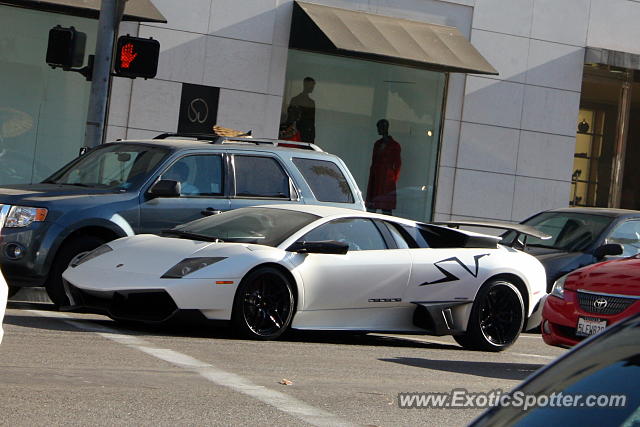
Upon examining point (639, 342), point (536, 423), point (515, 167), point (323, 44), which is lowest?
point (536, 423)

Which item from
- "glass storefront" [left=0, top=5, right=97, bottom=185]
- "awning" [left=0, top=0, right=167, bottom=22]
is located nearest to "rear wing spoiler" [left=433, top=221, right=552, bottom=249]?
"awning" [left=0, top=0, right=167, bottom=22]

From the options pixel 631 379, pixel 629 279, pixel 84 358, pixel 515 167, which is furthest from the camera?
pixel 515 167

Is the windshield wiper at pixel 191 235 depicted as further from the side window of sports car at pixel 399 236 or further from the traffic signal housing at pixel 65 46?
the traffic signal housing at pixel 65 46

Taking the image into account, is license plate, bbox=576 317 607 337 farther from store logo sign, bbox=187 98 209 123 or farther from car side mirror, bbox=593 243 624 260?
store logo sign, bbox=187 98 209 123

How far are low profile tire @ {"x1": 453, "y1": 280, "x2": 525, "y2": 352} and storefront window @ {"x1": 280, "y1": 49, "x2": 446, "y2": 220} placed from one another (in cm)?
1041

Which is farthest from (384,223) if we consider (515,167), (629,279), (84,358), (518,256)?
(515,167)

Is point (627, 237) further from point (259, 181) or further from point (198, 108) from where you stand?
point (198, 108)

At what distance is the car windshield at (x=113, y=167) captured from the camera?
12781 mm

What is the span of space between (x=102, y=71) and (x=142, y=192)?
11.1 ft

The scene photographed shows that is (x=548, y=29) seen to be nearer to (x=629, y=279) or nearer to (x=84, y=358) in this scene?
(x=629, y=279)

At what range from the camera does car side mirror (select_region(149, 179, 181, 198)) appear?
1241cm

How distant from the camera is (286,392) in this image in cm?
789

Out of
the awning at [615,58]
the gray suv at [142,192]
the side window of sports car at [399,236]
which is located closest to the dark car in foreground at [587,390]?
the side window of sports car at [399,236]

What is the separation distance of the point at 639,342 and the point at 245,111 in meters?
18.7
